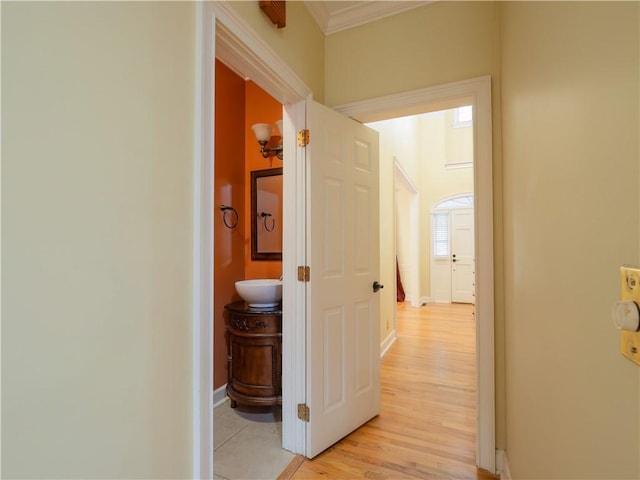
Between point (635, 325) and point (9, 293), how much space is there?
1.15 m

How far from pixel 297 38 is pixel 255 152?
4.05 ft

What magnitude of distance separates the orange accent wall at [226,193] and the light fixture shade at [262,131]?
31 centimetres

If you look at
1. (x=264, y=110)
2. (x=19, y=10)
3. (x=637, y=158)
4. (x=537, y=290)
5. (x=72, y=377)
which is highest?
(x=264, y=110)

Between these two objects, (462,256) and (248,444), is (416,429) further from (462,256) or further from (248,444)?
(462,256)

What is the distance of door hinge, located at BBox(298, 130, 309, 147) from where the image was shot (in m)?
1.86

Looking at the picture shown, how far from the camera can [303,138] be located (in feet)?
6.14

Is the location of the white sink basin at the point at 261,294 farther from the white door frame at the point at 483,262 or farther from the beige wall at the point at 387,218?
the beige wall at the point at 387,218

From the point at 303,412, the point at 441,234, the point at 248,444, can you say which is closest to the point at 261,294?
the point at 303,412

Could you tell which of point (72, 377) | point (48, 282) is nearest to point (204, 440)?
point (72, 377)

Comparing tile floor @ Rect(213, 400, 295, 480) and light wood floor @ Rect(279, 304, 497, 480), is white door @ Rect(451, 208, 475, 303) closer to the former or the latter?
light wood floor @ Rect(279, 304, 497, 480)

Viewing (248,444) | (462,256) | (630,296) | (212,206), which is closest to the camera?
(630,296)

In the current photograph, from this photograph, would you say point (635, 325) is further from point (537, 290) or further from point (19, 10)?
point (19, 10)

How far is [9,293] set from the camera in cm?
66


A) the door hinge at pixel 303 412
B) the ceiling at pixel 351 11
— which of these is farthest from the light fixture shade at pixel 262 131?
the door hinge at pixel 303 412
